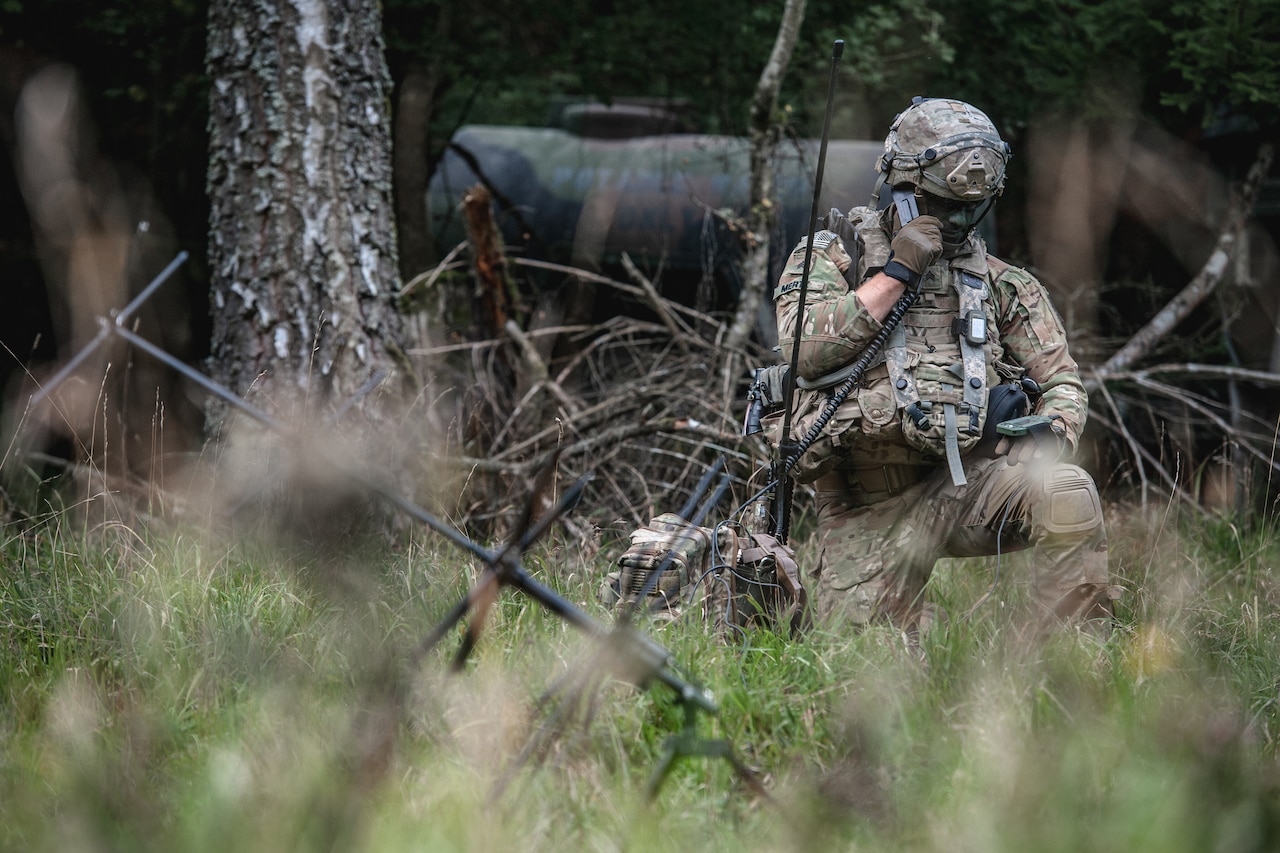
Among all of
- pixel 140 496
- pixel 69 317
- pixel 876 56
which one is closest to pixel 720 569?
pixel 140 496

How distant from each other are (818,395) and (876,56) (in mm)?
3183

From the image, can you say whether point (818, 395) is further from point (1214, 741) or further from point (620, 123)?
point (620, 123)

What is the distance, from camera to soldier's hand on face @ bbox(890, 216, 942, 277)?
11.3ft

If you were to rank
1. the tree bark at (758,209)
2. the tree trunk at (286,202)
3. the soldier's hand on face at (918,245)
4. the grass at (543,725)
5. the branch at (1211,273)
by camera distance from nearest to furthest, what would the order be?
the grass at (543,725) → the soldier's hand on face at (918,245) → the tree trunk at (286,202) → the tree bark at (758,209) → the branch at (1211,273)

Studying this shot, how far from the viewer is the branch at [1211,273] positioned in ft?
19.0

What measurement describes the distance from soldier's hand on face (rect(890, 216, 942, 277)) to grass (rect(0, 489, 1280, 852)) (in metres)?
1.03

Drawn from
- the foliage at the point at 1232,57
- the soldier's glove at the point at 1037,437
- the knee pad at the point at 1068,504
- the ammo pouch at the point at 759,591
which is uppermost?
the foliage at the point at 1232,57

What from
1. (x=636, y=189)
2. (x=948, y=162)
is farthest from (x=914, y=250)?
(x=636, y=189)

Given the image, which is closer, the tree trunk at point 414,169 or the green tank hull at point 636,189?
the green tank hull at point 636,189

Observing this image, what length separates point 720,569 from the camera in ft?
12.1

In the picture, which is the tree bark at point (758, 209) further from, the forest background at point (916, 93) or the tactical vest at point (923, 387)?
the tactical vest at point (923, 387)

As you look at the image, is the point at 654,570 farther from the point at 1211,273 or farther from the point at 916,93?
the point at 916,93

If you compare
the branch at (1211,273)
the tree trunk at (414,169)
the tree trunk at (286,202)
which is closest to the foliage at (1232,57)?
the branch at (1211,273)

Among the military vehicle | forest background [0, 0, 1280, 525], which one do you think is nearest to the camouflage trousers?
forest background [0, 0, 1280, 525]
